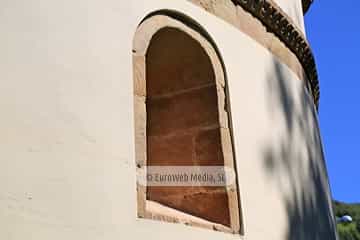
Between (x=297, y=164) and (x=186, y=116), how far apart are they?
1.11 metres

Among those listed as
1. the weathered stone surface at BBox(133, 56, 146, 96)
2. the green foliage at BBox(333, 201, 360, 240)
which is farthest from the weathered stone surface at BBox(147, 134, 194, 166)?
the green foliage at BBox(333, 201, 360, 240)

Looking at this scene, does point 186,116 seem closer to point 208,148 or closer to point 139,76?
point 208,148

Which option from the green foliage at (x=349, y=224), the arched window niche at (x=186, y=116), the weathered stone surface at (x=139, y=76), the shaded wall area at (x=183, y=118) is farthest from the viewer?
the green foliage at (x=349, y=224)

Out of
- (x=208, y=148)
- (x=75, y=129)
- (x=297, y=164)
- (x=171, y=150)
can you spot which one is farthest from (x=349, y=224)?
(x=75, y=129)

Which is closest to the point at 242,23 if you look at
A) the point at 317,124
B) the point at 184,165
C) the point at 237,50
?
the point at 237,50

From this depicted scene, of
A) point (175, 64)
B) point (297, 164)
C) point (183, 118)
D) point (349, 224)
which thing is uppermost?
point (175, 64)

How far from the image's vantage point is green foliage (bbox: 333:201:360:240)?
24.6 metres

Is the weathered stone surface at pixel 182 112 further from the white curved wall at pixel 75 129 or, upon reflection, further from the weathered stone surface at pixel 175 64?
the white curved wall at pixel 75 129

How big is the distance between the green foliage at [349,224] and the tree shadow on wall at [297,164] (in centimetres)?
1720

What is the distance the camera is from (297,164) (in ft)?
14.6

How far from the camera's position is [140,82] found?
316cm

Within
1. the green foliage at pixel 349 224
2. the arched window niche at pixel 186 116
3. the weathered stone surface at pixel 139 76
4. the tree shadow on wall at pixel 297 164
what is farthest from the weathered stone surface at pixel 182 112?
the green foliage at pixel 349 224

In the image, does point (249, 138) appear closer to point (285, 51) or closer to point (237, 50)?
point (237, 50)

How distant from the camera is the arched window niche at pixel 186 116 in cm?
346
